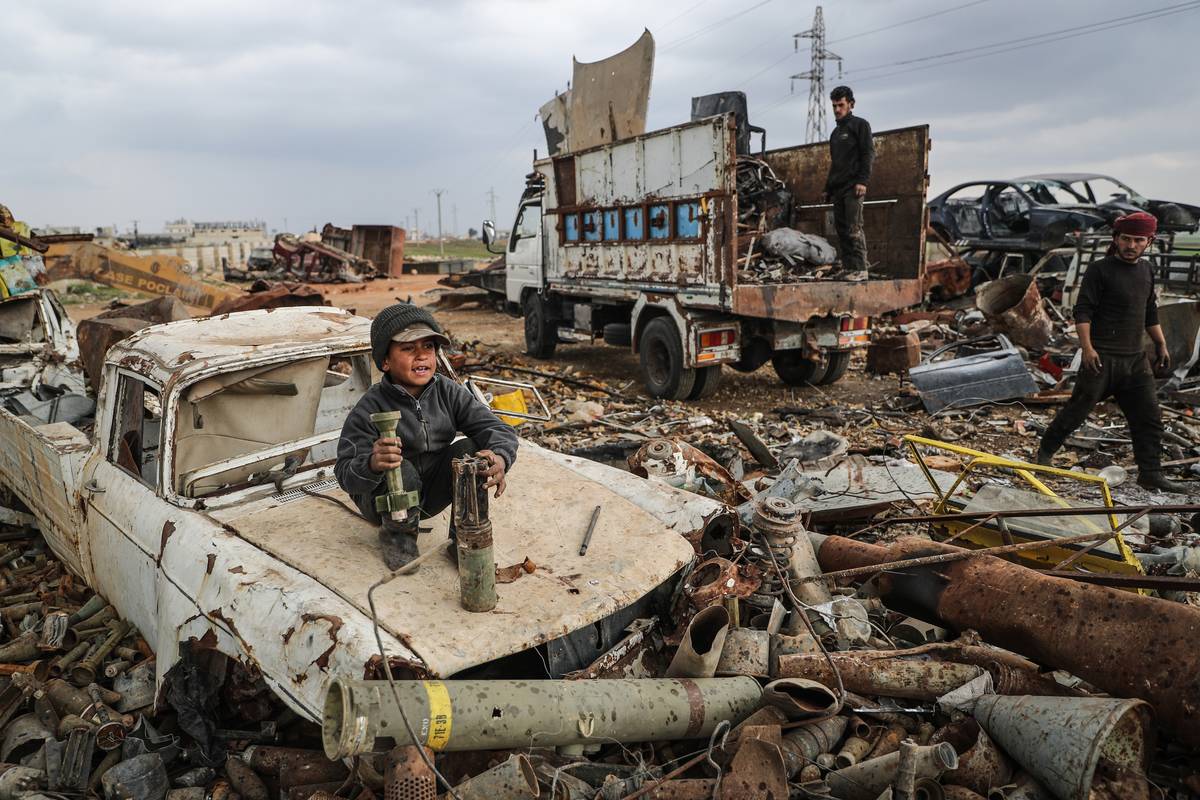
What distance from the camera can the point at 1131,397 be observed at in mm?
5184

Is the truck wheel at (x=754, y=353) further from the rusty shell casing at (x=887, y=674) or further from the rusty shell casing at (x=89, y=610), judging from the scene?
the rusty shell casing at (x=89, y=610)

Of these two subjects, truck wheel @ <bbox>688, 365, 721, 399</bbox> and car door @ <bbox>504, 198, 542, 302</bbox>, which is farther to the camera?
car door @ <bbox>504, 198, 542, 302</bbox>

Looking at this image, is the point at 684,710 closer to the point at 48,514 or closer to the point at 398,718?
the point at 398,718

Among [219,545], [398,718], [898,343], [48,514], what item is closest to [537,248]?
[898,343]

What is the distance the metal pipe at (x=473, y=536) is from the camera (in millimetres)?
2346

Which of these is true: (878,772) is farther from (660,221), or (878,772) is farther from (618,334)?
(618,334)

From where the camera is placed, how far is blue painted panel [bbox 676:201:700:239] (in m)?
7.59

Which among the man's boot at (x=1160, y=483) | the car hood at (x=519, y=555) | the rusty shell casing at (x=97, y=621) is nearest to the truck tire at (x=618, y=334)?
the man's boot at (x=1160, y=483)

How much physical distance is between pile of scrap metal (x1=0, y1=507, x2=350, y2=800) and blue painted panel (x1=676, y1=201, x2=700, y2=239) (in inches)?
229

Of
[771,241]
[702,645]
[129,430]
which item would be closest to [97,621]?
[129,430]

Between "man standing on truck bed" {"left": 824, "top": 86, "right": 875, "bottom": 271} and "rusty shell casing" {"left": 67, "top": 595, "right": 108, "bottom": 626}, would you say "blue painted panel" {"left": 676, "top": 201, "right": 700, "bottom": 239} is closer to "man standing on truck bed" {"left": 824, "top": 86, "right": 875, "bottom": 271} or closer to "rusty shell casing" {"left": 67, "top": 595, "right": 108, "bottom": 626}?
"man standing on truck bed" {"left": 824, "top": 86, "right": 875, "bottom": 271}

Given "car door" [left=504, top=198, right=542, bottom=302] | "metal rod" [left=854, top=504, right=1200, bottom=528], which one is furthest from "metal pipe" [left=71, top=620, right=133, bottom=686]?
"car door" [left=504, top=198, right=542, bottom=302]

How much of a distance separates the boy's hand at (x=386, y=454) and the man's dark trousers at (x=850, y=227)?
6.75 m

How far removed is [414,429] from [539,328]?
331 inches
